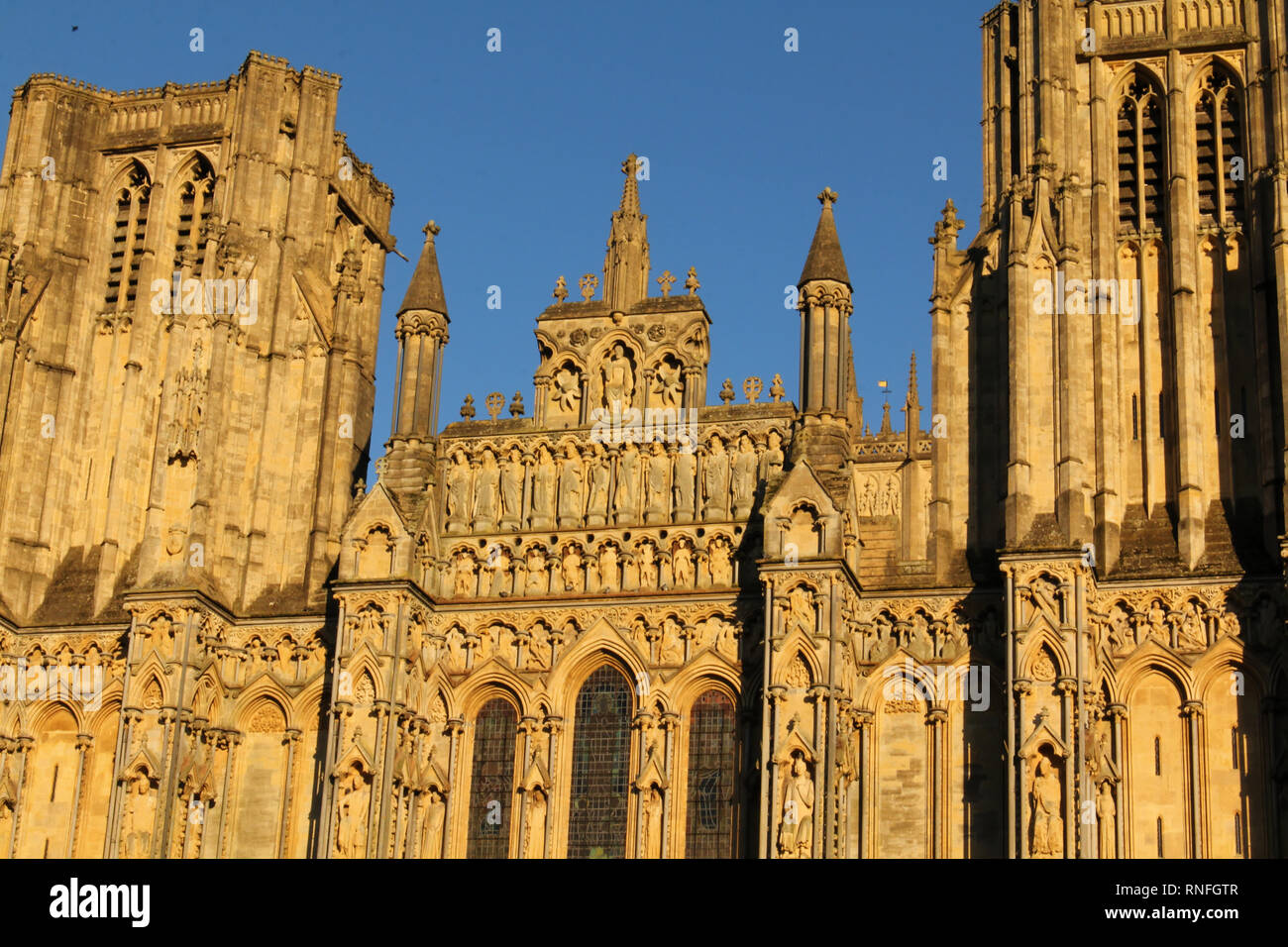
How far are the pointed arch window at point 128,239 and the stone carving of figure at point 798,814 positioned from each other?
19.2m

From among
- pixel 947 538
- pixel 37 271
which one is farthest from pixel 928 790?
pixel 37 271

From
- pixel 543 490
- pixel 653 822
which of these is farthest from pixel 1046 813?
pixel 543 490

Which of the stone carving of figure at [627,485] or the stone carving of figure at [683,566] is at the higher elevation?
the stone carving of figure at [627,485]

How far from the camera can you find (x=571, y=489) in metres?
40.2

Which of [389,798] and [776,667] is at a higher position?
[776,667]

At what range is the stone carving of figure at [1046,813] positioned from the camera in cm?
3359

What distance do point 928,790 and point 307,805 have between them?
38.6 ft

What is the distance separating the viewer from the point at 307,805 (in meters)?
39.7

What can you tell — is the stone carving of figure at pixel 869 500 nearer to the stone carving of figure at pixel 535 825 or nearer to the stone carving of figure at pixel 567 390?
the stone carving of figure at pixel 567 390

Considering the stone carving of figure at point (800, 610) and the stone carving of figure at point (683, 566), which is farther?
the stone carving of figure at point (683, 566)

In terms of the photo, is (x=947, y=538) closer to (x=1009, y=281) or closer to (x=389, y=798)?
(x=1009, y=281)

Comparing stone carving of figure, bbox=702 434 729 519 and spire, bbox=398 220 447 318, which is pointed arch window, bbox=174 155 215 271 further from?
stone carving of figure, bbox=702 434 729 519

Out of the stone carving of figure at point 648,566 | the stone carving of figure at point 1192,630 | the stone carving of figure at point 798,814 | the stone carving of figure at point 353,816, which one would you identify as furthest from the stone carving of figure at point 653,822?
the stone carving of figure at point 1192,630

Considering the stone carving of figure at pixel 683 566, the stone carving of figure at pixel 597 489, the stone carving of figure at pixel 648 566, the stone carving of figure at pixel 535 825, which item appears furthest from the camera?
the stone carving of figure at pixel 597 489
